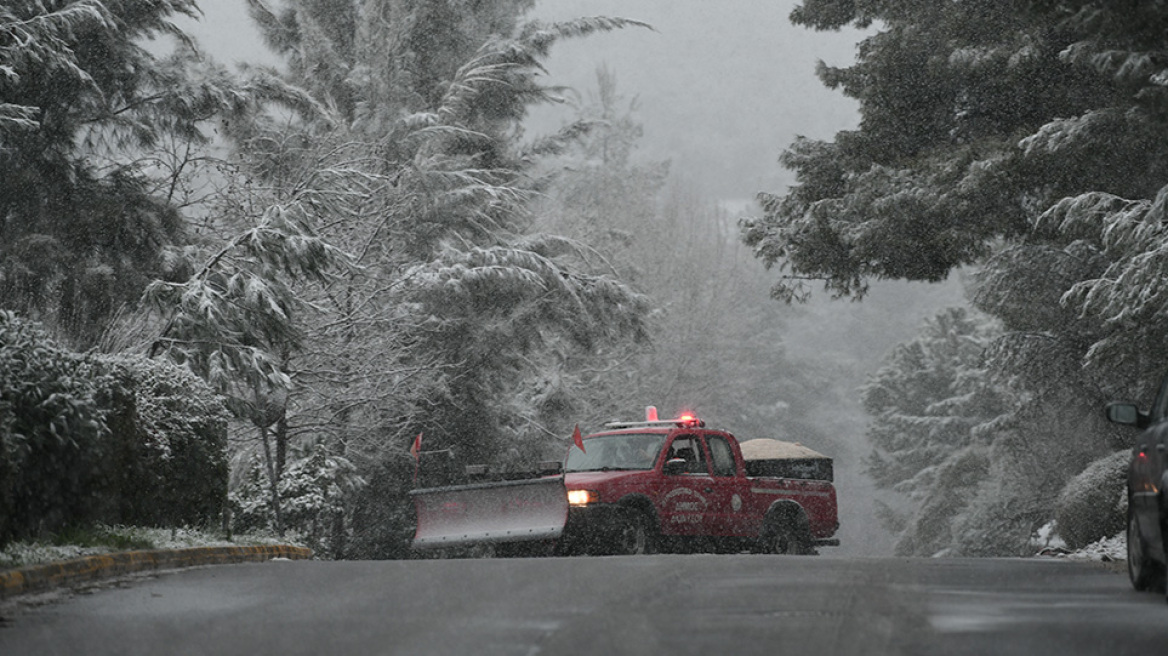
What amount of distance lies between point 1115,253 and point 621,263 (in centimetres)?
2315

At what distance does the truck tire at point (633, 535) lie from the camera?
54.2 feet

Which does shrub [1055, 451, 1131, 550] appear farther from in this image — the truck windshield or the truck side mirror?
the truck side mirror

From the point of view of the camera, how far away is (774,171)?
12375 centimetres

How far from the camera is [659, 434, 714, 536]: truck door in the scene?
16.7m

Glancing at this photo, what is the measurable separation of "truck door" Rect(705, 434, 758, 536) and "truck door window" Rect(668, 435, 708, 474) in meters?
0.12

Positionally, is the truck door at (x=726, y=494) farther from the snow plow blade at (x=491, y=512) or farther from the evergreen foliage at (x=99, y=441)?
the evergreen foliage at (x=99, y=441)

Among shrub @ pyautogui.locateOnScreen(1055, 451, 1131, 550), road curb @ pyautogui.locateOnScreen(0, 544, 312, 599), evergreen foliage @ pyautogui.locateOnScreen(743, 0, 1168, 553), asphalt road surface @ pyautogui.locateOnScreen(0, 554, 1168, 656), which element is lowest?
asphalt road surface @ pyautogui.locateOnScreen(0, 554, 1168, 656)

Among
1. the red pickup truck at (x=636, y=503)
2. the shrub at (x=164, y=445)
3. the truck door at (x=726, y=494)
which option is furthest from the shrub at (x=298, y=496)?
the truck door at (x=726, y=494)

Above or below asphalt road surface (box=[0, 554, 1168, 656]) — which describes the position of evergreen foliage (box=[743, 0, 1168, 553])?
above

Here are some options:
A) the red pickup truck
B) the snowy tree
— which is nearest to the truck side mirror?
the red pickup truck

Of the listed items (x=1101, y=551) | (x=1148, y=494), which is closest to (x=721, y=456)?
(x=1101, y=551)

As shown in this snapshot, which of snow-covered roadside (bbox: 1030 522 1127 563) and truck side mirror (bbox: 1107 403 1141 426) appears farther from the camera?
snow-covered roadside (bbox: 1030 522 1127 563)

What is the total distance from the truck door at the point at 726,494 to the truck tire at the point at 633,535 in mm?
1127

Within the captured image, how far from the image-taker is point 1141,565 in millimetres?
10031
